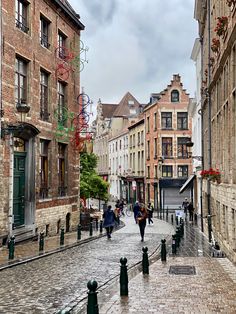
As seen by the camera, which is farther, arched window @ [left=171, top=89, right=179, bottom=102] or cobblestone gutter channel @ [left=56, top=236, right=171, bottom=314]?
arched window @ [left=171, top=89, right=179, bottom=102]

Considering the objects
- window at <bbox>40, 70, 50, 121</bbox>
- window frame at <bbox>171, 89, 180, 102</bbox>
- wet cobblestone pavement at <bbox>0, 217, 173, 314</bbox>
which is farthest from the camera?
window frame at <bbox>171, 89, 180, 102</bbox>

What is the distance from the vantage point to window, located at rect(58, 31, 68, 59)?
24.5 m

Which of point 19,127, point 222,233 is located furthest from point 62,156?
point 222,233

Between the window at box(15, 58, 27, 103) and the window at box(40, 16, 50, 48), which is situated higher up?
the window at box(40, 16, 50, 48)

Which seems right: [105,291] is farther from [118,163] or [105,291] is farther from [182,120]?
[118,163]

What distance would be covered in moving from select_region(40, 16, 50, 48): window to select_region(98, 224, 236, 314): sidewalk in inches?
495

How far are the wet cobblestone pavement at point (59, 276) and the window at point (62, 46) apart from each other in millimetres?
10314

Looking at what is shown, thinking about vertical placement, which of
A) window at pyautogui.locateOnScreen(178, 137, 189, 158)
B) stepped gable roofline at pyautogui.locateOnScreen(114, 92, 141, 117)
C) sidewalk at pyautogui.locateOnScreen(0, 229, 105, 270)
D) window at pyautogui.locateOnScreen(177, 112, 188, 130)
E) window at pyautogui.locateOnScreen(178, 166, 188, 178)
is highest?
stepped gable roofline at pyautogui.locateOnScreen(114, 92, 141, 117)

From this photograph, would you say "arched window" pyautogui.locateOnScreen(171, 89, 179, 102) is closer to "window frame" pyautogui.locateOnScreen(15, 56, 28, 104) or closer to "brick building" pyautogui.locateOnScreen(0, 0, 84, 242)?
"brick building" pyautogui.locateOnScreen(0, 0, 84, 242)

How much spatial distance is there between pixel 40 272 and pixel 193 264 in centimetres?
416

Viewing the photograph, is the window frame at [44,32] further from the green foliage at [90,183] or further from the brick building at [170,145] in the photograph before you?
the brick building at [170,145]

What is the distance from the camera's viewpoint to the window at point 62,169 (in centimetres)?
2450

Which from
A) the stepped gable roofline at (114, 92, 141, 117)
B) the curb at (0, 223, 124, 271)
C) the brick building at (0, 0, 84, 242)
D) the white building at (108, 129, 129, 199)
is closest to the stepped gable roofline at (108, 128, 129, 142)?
the white building at (108, 129, 129, 199)

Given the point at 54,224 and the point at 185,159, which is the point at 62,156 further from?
the point at 185,159
